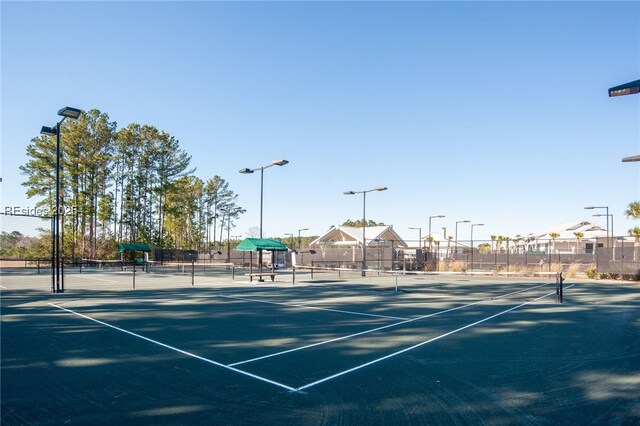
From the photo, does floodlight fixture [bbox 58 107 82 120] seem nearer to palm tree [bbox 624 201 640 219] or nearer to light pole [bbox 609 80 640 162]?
light pole [bbox 609 80 640 162]

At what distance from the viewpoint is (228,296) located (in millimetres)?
18172

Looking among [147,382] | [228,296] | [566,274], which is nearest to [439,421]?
[147,382]

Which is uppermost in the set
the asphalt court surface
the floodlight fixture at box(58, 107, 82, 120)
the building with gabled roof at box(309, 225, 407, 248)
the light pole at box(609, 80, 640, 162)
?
the floodlight fixture at box(58, 107, 82, 120)

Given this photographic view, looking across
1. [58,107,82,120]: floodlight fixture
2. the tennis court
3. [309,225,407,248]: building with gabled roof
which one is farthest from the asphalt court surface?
[309,225,407,248]: building with gabled roof

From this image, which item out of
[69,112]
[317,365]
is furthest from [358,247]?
[317,365]

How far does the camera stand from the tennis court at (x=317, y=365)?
5.10 m

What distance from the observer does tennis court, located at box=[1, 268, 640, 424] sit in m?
5.10

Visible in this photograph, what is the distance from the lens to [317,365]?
710 centimetres

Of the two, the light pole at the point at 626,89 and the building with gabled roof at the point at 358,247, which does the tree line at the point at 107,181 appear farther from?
the light pole at the point at 626,89

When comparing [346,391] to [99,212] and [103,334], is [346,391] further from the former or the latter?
[99,212]

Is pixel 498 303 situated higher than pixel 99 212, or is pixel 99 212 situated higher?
pixel 99 212

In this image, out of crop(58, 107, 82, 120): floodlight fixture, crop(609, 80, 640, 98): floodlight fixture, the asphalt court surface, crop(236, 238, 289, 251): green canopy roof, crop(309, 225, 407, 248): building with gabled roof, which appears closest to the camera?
the asphalt court surface

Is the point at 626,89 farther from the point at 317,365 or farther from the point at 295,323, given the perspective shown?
the point at 295,323

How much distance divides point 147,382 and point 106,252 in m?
51.5
